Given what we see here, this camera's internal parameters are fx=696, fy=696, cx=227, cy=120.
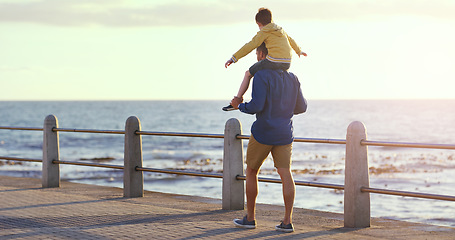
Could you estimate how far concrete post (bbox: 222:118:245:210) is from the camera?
29.9 ft

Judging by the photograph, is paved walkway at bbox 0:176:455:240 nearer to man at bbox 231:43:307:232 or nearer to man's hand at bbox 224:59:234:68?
man at bbox 231:43:307:232

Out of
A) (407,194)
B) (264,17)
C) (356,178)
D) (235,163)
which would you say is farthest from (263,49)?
(235,163)

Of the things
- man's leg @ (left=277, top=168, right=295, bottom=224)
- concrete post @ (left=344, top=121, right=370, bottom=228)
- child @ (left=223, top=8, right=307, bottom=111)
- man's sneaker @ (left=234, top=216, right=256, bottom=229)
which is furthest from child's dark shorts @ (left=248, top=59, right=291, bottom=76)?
A: man's sneaker @ (left=234, top=216, right=256, bottom=229)

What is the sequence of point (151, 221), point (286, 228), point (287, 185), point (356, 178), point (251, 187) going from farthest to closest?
point (151, 221), point (356, 178), point (251, 187), point (286, 228), point (287, 185)

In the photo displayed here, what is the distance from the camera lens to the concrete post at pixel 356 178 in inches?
305

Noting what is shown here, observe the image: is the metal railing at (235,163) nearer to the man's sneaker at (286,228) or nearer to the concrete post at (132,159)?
Answer: the concrete post at (132,159)

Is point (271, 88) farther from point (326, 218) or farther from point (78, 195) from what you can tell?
point (78, 195)

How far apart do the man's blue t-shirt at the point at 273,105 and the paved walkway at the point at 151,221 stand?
105 cm

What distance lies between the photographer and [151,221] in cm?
810

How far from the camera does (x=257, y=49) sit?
23.7 ft

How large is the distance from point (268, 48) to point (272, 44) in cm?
6

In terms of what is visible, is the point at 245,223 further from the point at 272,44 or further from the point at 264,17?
the point at 264,17

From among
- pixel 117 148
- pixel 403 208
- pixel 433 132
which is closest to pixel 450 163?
pixel 403 208

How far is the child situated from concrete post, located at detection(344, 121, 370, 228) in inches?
47.8
